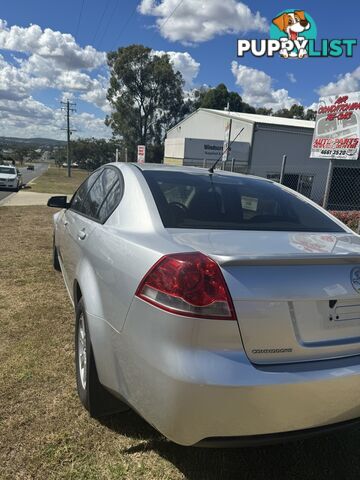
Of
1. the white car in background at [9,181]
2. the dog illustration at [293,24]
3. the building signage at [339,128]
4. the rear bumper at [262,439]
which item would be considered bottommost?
the white car in background at [9,181]

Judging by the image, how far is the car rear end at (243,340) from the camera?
1.82 meters

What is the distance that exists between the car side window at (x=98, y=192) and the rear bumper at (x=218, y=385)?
1.46 metres

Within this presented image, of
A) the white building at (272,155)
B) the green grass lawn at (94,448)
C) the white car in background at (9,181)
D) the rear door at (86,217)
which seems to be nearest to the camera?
the green grass lawn at (94,448)

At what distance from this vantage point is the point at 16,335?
3.95 metres

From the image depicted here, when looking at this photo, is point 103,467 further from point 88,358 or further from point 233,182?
point 233,182

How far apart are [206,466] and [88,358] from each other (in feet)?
3.00

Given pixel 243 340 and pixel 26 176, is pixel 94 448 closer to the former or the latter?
pixel 243 340

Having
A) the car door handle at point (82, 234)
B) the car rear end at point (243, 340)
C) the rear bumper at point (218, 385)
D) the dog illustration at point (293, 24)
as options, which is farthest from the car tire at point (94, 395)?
the dog illustration at point (293, 24)

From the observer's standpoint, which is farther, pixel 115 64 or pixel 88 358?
pixel 115 64

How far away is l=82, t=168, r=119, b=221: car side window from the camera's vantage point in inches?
131

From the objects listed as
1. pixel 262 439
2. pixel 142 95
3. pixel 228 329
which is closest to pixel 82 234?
pixel 228 329

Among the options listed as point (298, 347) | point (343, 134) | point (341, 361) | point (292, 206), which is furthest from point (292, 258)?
point (343, 134)

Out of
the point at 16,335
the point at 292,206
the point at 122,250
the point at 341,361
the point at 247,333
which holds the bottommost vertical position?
the point at 16,335

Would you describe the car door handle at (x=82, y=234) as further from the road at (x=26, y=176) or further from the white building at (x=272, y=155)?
the white building at (x=272, y=155)
